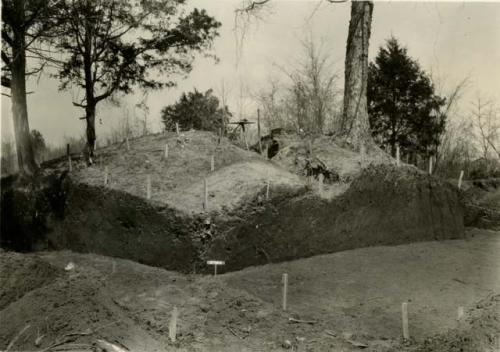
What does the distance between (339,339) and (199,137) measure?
29.4 ft

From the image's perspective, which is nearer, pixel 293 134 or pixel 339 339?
pixel 339 339

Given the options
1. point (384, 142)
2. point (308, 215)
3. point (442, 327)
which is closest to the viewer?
point (442, 327)

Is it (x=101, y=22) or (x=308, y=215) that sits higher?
(x=101, y=22)

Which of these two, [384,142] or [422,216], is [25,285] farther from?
[384,142]

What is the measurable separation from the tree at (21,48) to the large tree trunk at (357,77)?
849 cm

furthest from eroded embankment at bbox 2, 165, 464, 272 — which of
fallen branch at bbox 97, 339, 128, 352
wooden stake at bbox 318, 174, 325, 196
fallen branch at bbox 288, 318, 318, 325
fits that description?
fallen branch at bbox 97, 339, 128, 352

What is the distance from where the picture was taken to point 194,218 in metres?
12.5

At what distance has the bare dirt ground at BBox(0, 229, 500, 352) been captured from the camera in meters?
9.21

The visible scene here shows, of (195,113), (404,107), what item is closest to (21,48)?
(195,113)

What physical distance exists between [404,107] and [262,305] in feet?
62.4

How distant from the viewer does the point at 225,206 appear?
12711 mm

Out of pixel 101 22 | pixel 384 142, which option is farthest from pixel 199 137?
pixel 384 142

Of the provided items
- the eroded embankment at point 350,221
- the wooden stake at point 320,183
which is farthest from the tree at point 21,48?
the wooden stake at point 320,183

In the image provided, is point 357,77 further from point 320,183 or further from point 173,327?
point 173,327
